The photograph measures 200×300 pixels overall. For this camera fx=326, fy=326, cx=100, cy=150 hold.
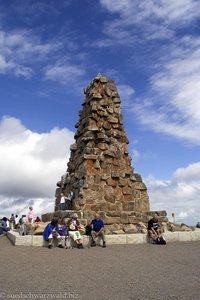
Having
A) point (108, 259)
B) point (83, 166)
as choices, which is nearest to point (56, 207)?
point (83, 166)

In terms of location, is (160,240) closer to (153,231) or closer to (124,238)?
(153,231)

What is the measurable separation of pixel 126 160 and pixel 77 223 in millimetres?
4700

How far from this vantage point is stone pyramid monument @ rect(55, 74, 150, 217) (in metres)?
14.5

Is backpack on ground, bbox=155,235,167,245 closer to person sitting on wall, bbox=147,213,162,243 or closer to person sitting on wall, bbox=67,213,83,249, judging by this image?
person sitting on wall, bbox=147,213,162,243

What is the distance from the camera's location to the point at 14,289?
5.22 m

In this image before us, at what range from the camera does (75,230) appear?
1190 cm

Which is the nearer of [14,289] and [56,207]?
[14,289]

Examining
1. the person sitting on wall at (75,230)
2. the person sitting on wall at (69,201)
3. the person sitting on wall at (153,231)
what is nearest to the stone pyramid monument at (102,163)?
the person sitting on wall at (69,201)

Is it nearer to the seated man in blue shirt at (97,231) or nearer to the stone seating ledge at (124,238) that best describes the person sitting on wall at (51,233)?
the stone seating ledge at (124,238)

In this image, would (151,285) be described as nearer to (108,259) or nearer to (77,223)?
(108,259)

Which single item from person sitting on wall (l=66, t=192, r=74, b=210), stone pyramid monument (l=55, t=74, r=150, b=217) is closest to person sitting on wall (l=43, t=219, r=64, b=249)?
stone pyramid monument (l=55, t=74, r=150, b=217)

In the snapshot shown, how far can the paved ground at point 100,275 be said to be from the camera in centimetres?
499

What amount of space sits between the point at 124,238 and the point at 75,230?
6.32 feet

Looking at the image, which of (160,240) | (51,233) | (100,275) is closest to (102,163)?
(160,240)
